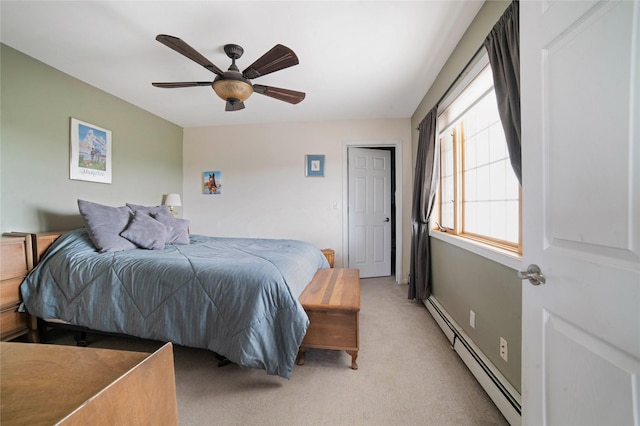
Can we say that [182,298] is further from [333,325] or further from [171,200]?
[171,200]

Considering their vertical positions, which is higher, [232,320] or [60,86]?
[60,86]

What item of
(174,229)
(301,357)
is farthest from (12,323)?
(301,357)

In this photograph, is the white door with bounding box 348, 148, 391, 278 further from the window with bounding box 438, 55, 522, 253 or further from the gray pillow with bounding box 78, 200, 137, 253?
the gray pillow with bounding box 78, 200, 137, 253

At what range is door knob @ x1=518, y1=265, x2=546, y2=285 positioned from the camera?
2.43 ft

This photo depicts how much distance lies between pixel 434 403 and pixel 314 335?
0.80m

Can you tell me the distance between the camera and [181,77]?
2373 mm

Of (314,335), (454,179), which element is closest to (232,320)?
(314,335)

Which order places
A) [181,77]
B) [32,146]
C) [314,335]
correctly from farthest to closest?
1. [181,77]
2. [32,146]
3. [314,335]

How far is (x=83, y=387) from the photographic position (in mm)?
443

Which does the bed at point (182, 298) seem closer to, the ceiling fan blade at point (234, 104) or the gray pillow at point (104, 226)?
the gray pillow at point (104, 226)

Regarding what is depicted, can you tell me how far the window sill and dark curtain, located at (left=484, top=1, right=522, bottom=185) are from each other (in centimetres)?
41

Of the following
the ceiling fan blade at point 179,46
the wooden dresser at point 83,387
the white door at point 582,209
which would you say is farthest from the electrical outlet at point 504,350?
the ceiling fan blade at point 179,46

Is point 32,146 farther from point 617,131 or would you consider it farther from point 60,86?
point 617,131

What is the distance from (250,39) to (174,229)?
1.99 metres
